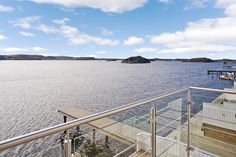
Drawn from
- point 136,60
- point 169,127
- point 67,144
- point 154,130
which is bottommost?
point 169,127

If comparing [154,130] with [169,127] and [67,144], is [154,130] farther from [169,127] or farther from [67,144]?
[169,127]

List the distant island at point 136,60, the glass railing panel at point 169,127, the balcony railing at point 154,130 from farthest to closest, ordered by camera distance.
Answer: the distant island at point 136,60 → the glass railing panel at point 169,127 → the balcony railing at point 154,130

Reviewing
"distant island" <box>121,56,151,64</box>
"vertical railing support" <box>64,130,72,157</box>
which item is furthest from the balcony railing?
"distant island" <box>121,56,151,64</box>

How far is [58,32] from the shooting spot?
35.5 metres

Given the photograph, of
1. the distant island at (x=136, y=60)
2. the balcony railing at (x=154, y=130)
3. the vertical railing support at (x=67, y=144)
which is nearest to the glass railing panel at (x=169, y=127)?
the balcony railing at (x=154, y=130)

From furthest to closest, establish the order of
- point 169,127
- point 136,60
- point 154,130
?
point 136,60
point 169,127
point 154,130

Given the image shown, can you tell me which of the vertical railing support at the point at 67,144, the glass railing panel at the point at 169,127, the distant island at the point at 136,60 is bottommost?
the glass railing panel at the point at 169,127

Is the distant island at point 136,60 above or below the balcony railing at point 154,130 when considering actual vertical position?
above

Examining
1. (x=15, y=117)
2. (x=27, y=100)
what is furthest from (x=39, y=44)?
(x=15, y=117)

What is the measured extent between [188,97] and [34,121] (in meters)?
12.6

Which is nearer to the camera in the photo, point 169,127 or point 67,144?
point 67,144

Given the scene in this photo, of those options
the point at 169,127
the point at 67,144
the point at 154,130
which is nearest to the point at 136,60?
the point at 169,127

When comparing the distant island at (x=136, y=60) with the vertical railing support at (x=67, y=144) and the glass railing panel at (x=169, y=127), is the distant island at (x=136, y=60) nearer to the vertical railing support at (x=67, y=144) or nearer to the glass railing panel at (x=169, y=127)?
the glass railing panel at (x=169, y=127)

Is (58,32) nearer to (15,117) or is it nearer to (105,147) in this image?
(15,117)
